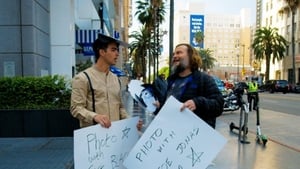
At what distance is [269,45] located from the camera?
218ft

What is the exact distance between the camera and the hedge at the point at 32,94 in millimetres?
10297

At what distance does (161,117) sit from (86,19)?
25830mm

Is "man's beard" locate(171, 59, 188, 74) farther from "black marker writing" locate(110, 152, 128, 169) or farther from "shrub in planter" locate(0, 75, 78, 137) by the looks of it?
"shrub in planter" locate(0, 75, 78, 137)

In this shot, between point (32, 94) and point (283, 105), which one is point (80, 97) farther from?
point (283, 105)

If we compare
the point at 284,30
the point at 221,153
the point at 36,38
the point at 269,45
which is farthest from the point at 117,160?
the point at 284,30

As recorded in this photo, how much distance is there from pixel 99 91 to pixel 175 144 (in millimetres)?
755

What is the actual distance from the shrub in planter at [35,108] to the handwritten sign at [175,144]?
692 centimetres

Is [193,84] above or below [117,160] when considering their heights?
above

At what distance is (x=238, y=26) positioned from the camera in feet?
446

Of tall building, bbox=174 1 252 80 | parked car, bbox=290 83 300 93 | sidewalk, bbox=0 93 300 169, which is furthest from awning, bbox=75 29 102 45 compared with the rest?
tall building, bbox=174 1 252 80

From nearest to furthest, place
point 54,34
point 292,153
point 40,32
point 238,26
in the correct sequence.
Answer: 1. point 292,153
2. point 40,32
3. point 54,34
4. point 238,26

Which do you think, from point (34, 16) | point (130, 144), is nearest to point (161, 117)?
point (130, 144)

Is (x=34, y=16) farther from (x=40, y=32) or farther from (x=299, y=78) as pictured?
(x=299, y=78)

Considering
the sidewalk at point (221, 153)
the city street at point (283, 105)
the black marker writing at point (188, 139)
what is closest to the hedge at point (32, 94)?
the sidewalk at point (221, 153)
